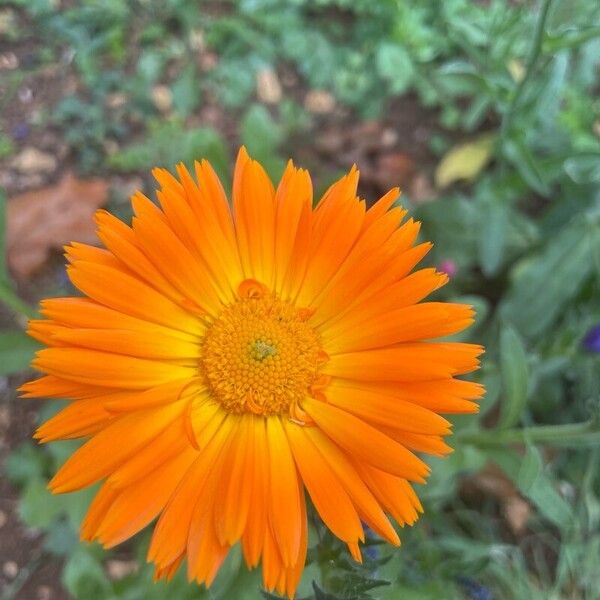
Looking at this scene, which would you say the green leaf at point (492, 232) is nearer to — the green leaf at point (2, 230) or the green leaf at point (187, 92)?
the green leaf at point (187, 92)

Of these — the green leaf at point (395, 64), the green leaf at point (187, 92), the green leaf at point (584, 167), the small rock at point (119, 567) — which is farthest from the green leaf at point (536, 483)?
the green leaf at point (187, 92)

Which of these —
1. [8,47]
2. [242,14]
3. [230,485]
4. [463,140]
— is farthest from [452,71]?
[8,47]

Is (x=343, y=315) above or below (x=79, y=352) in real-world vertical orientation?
below

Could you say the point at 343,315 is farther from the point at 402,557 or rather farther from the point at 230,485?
the point at 402,557

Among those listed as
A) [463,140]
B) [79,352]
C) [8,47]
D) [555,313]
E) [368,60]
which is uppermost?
[8,47]

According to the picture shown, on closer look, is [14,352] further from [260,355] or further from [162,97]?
[162,97]

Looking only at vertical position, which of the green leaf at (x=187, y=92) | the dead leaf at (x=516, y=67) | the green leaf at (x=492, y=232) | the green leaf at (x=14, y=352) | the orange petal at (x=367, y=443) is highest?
the green leaf at (x=187, y=92)

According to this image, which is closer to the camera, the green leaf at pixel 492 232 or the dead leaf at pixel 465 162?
the green leaf at pixel 492 232
